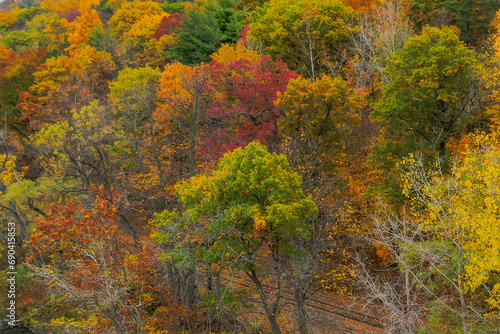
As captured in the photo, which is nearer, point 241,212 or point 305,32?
point 241,212

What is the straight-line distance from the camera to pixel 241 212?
1290 centimetres

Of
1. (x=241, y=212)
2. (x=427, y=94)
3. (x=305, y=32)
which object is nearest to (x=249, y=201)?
(x=241, y=212)

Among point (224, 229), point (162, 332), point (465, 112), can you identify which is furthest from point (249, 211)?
point (465, 112)

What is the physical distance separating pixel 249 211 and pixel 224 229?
1113mm

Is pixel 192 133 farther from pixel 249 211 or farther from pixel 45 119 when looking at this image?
pixel 45 119

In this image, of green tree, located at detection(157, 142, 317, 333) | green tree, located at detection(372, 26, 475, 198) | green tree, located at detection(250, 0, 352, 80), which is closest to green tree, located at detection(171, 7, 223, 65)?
green tree, located at detection(250, 0, 352, 80)

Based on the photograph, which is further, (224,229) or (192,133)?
(192,133)

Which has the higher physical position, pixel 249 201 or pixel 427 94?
pixel 427 94

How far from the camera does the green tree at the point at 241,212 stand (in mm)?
12758

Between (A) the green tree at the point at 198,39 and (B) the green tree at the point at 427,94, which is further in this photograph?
(A) the green tree at the point at 198,39

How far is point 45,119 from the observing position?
32.5 meters

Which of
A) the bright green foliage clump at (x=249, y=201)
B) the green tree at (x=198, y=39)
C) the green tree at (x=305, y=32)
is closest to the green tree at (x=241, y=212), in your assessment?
the bright green foliage clump at (x=249, y=201)

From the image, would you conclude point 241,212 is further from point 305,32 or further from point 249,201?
point 305,32

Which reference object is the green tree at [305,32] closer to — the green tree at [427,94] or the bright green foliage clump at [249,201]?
the green tree at [427,94]
